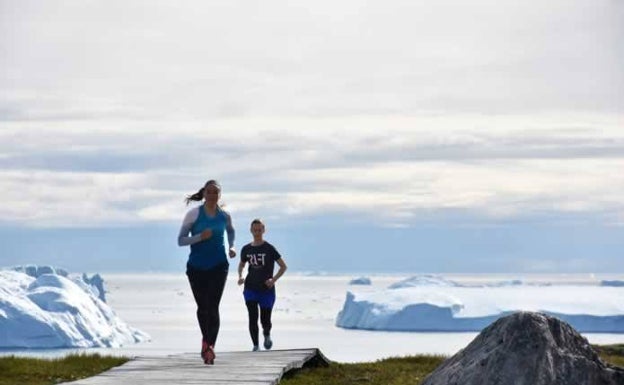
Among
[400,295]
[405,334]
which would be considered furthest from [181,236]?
[405,334]

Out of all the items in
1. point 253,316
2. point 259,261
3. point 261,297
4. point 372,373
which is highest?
point 259,261

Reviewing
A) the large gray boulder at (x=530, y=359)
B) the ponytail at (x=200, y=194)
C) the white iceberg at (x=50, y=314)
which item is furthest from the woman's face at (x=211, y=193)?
the white iceberg at (x=50, y=314)

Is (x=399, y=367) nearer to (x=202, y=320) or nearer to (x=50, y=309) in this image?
(x=202, y=320)

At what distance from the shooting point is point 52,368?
2011 cm

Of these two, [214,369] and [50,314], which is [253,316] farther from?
[50,314]

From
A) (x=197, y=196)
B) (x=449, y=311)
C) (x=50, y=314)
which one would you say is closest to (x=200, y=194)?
(x=197, y=196)

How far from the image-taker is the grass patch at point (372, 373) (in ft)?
61.5

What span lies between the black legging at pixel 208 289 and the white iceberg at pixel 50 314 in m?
123

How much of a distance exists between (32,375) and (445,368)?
9.03 metres

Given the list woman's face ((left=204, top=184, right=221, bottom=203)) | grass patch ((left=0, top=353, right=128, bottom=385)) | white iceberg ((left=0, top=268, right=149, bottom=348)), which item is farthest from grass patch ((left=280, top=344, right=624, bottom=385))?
white iceberg ((left=0, top=268, right=149, bottom=348))

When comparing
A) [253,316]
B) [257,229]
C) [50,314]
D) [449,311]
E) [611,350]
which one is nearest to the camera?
[257,229]

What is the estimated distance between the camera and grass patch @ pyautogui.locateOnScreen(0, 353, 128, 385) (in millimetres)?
19078

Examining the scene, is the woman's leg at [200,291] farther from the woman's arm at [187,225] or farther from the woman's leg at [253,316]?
the woman's leg at [253,316]

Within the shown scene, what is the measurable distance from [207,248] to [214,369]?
75.4 inches
